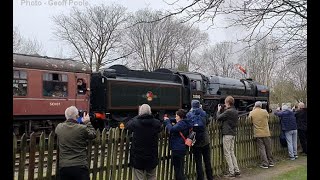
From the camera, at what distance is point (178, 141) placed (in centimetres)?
685

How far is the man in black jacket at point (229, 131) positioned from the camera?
8414 mm

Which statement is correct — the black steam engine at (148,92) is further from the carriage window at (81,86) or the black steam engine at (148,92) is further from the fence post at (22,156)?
the fence post at (22,156)

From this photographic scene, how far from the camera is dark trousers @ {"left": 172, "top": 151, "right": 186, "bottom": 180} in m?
6.86

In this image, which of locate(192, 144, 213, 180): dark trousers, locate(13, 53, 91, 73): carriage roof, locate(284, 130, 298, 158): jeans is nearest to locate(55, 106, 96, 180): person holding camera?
locate(192, 144, 213, 180): dark trousers

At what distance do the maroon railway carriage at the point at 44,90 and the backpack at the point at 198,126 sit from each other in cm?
760

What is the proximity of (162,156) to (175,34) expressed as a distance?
41818mm

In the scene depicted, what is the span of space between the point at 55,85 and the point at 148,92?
17.8ft

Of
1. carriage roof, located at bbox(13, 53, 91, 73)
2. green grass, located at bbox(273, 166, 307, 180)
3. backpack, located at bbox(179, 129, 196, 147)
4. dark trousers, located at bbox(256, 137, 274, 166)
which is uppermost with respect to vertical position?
carriage roof, located at bbox(13, 53, 91, 73)

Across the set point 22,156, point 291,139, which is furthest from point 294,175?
point 22,156

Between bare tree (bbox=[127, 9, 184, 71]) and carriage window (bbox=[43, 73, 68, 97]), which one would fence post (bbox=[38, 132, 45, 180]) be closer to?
carriage window (bbox=[43, 73, 68, 97])

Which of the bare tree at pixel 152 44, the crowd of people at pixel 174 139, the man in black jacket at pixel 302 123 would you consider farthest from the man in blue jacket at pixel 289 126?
the bare tree at pixel 152 44

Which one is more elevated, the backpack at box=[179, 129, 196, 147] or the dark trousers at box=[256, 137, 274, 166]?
the backpack at box=[179, 129, 196, 147]
